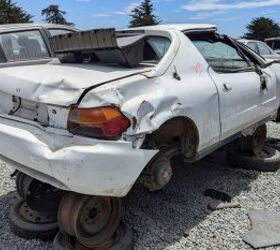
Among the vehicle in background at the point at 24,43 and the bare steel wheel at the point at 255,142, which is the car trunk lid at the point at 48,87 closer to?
the bare steel wheel at the point at 255,142

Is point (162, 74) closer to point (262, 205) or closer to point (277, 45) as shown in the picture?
point (262, 205)

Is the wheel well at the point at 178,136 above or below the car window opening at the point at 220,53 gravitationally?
below

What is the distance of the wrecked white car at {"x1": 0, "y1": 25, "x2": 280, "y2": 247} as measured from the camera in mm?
2680

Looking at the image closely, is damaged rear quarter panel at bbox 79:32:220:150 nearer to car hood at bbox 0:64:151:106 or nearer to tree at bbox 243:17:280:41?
car hood at bbox 0:64:151:106

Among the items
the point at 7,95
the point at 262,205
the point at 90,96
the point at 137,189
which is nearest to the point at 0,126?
the point at 7,95

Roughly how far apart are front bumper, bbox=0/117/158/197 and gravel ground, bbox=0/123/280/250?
2.56 ft

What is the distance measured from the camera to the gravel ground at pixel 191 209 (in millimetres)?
3262

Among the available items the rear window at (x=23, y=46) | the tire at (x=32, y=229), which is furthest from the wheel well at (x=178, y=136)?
the rear window at (x=23, y=46)

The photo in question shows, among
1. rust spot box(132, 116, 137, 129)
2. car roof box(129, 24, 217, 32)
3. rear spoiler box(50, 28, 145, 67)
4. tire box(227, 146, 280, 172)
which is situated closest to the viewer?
rust spot box(132, 116, 137, 129)

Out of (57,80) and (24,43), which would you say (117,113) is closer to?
(57,80)

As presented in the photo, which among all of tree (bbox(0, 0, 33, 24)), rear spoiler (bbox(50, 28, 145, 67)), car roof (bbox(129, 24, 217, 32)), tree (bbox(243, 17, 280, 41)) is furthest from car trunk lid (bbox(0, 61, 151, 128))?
tree (bbox(243, 17, 280, 41))

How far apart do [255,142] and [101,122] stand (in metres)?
2.89

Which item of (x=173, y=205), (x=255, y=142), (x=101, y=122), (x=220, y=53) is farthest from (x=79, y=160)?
(x=255, y=142)

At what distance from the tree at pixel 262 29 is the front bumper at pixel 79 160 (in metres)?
39.7
